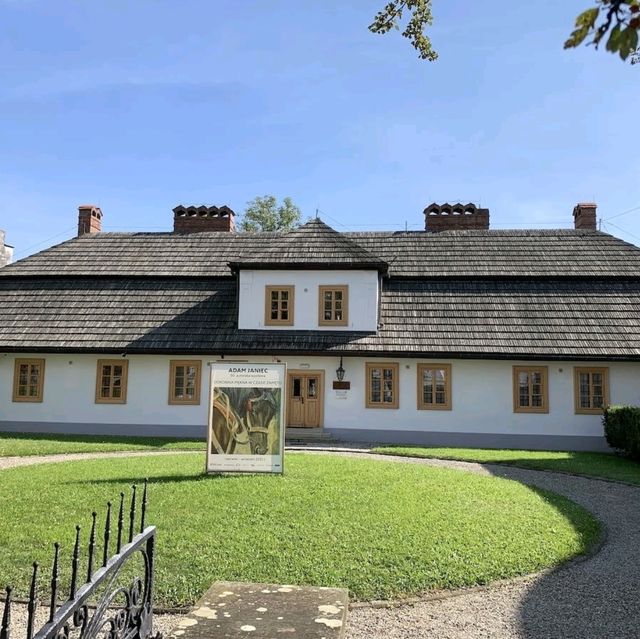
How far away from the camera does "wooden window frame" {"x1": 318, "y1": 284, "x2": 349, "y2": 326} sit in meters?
18.7

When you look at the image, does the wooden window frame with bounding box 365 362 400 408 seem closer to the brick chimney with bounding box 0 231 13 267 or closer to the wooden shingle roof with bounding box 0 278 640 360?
the wooden shingle roof with bounding box 0 278 640 360

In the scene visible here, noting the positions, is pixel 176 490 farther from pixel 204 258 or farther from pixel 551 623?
pixel 204 258

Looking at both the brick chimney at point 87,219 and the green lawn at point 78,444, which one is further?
the brick chimney at point 87,219

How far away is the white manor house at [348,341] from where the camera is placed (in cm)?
1762

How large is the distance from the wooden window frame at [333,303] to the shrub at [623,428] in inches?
314

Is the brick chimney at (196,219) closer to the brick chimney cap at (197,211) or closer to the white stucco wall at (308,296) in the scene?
the brick chimney cap at (197,211)

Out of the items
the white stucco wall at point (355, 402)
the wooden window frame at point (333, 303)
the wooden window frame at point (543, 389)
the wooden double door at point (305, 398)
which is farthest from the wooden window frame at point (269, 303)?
the wooden window frame at point (543, 389)

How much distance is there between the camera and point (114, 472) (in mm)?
10945

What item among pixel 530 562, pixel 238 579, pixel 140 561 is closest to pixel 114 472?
pixel 140 561

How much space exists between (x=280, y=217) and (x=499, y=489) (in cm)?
3598

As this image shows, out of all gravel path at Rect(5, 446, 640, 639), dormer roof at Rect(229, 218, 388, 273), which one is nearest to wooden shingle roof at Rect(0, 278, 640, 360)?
dormer roof at Rect(229, 218, 388, 273)

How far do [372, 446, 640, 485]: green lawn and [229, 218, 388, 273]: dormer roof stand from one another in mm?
5994

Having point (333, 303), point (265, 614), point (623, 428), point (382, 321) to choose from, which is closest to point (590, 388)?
point (623, 428)

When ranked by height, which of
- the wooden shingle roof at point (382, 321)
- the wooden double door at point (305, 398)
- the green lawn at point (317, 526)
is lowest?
the green lawn at point (317, 526)
